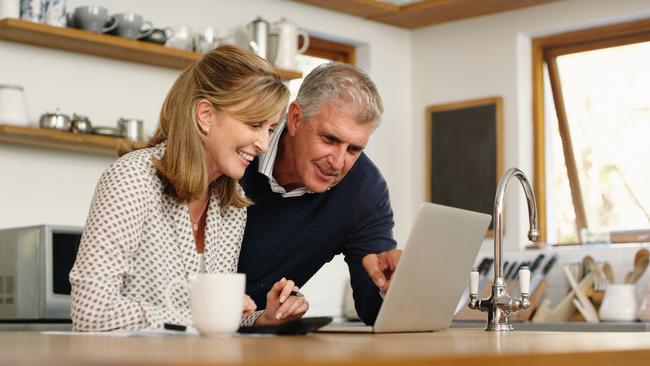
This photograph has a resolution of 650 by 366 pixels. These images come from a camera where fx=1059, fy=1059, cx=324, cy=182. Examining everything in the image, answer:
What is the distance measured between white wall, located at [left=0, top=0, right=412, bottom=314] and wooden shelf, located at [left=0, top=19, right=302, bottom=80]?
0.18 ft

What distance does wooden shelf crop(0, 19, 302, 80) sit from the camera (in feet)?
12.9

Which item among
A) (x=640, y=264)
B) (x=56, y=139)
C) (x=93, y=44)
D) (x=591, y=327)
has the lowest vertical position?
(x=591, y=327)

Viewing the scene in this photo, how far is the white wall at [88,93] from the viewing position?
162 inches

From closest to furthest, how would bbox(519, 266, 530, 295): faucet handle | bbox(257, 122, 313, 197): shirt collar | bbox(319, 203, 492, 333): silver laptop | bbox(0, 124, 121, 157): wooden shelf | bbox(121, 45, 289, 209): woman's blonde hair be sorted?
bbox(319, 203, 492, 333): silver laptop
bbox(121, 45, 289, 209): woman's blonde hair
bbox(519, 266, 530, 295): faucet handle
bbox(257, 122, 313, 197): shirt collar
bbox(0, 124, 121, 157): wooden shelf

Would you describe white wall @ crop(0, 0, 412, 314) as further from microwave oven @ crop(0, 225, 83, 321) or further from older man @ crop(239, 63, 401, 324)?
older man @ crop(239, 63, 401, 324)

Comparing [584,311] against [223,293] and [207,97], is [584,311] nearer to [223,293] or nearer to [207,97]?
[207,97]

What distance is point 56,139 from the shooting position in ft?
13.1

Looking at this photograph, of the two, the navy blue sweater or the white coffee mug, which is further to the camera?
the navy blue sweater

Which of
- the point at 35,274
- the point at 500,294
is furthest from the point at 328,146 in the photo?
the point at 35,274

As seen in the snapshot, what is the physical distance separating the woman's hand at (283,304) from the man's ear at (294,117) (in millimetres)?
705

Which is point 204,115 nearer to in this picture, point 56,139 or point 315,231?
point 315,231

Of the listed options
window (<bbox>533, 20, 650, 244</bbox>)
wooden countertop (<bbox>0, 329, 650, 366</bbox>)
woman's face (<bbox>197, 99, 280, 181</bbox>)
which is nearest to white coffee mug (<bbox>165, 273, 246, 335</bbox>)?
wooden countertop (<bbox>0, 329, 650, 366</bbox>)

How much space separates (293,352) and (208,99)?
3.37 ft

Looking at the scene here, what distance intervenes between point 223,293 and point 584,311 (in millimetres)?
3205
